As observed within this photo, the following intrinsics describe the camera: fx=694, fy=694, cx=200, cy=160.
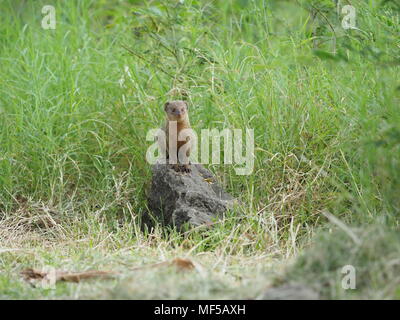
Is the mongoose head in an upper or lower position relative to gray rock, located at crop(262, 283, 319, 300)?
upper

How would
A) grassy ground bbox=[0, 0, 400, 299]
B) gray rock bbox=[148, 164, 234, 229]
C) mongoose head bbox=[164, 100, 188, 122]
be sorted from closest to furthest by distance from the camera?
1. grassy ground bbox=[0, 0, 400, 299]
2. gray rock bbox=[148, 164, 234, 229]
3. mongoose head bbox=[164, 100, 188, 122]

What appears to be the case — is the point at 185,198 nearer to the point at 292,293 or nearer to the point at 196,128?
the point at 196,128

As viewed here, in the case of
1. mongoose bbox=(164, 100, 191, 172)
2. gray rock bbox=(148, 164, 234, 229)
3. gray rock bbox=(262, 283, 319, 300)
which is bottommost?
gray rock bbox=(262, 283, 319, 300)

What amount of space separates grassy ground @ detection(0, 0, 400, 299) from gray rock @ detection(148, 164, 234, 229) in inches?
5.2

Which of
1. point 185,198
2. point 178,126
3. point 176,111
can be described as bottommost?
point 185,198

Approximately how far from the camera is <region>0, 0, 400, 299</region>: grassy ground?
4142 mm

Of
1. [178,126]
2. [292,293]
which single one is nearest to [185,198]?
[178,126]

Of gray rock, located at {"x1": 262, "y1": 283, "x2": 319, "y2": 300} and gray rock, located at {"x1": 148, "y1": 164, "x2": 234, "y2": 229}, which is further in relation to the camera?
gray rock, located at {"x1": 148, "y1": 164, "x2": 234, "y2": 229}

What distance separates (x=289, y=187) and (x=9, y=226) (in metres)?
2.08

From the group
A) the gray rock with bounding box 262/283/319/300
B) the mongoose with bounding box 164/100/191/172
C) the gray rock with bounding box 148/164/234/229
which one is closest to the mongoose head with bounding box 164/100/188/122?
the mongoose with bounding box 164/100/191/172

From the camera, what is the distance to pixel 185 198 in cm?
480

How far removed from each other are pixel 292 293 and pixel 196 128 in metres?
2.65

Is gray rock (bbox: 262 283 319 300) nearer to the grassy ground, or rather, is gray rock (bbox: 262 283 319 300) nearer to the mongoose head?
the grassy ground
